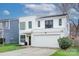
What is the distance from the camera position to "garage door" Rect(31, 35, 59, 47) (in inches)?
283

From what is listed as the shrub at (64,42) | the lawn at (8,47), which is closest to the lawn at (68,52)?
the shrub at (64,42)

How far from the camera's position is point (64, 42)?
7125 mm

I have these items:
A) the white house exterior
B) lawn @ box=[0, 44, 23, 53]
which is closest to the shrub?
the white house exterior

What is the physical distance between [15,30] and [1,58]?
481mm

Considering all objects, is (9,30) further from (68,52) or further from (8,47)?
(68,52)

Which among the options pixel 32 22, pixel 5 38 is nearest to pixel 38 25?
pixel 32 22

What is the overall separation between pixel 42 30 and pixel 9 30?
0.51 m

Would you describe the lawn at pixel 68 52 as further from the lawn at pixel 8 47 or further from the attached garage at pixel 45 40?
the lawn at pixel 8 47

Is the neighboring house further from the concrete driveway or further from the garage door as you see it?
the garage door

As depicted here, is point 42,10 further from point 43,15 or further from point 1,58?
point 1,58

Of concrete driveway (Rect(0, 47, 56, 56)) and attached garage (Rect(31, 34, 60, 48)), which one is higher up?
attached garage (Rect(31, 34, 60, 48))

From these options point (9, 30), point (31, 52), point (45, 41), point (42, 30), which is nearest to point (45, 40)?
point (45, 41)

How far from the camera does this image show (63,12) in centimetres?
720

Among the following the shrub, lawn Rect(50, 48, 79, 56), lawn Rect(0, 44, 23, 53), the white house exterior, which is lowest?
lawn Rect(50, 48, 79, 56)
